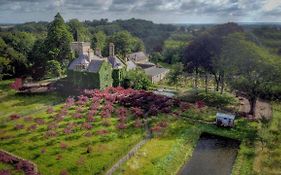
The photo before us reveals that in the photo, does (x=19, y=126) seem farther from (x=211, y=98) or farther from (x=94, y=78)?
(x=211, y=98)

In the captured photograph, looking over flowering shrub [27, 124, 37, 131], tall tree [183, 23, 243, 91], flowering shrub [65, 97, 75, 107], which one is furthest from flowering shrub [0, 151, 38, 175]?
tall tree [183, 23, 243, 91]

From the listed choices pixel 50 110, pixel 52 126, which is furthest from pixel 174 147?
pixel 50 110

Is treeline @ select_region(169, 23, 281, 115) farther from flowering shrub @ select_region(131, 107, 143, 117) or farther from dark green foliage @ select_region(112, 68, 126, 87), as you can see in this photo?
flowering shrub @ select_region(131, 107, 143, 117)

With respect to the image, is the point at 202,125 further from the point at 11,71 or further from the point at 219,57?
the point at 11,71

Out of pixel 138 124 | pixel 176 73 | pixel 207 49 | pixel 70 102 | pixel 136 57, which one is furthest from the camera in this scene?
pixel 136 57

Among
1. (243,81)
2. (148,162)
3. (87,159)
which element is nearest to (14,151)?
(87,159)

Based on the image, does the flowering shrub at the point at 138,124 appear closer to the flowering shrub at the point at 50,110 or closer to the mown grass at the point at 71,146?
the mown grass at the point at 71,146

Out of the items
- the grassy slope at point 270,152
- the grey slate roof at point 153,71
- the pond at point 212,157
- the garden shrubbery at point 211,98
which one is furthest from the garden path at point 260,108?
the grey slate roof at point 153,71
